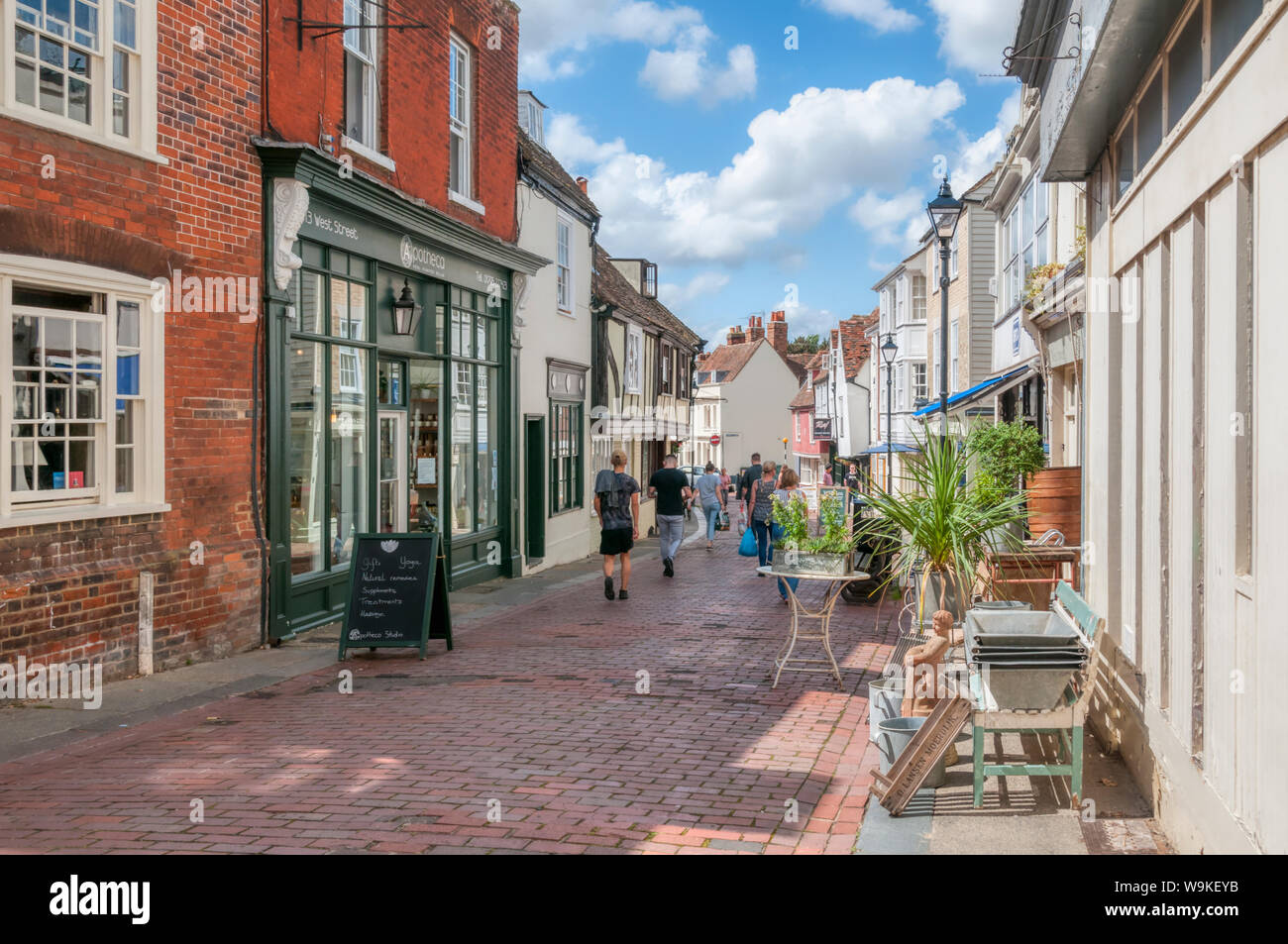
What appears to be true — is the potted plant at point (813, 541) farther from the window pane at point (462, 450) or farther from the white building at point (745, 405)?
the white building at point (745, 405)

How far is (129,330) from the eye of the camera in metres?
9.25

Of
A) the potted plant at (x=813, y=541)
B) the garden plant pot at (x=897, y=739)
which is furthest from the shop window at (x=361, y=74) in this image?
the garden plant pot at (x=897, y=739)

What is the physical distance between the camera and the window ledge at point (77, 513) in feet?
26.4

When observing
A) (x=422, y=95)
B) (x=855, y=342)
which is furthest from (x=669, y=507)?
(x=855, y=342)

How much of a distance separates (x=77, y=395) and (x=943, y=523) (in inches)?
254

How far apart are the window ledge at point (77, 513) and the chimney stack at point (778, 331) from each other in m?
67.9

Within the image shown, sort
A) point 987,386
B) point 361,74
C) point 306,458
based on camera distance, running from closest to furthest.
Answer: point 306,458
point 361,74
point 987,386

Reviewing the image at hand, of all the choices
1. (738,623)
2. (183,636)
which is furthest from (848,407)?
(183,636)

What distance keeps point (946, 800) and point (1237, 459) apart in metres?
2.56

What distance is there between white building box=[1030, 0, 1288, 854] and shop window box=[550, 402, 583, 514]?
1370cm

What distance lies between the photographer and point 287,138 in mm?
11227

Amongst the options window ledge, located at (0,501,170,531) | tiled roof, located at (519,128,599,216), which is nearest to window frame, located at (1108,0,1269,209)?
window ledge, located at (0,501,170,531)

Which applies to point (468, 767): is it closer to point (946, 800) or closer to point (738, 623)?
point (946, 800)

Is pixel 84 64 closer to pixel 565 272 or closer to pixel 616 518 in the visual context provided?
pixel 616 518
